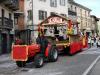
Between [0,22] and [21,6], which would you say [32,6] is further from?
[0,22]

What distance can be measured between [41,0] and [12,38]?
16798 millimetres

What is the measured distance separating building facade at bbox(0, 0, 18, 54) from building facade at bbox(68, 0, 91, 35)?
36647 mm

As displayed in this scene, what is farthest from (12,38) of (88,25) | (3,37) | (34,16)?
(88,25)

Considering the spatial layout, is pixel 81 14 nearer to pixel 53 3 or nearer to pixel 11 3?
pixel 53 3

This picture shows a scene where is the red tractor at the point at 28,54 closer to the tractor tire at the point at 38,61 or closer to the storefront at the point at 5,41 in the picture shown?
the tractor tire at the point at 38,61

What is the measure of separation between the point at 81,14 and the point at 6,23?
51533 mm

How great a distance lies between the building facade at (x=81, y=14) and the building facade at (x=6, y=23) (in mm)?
36647

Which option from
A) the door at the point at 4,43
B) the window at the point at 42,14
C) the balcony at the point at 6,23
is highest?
the window at the point at 42,14

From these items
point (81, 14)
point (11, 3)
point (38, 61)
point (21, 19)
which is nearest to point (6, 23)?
point (11, 3)

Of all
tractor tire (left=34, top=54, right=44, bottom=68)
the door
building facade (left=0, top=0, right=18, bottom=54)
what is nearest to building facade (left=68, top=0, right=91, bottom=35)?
building facade (left=0, top=0, right=18, bottom=54)

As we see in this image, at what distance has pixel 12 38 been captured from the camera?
45750mm

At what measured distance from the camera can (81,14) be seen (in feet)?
296

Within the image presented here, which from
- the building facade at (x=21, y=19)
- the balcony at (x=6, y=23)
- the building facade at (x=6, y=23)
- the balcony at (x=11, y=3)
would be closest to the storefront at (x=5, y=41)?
the building facade at (x=6, y=23)

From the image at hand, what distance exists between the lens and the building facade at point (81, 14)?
264ft
